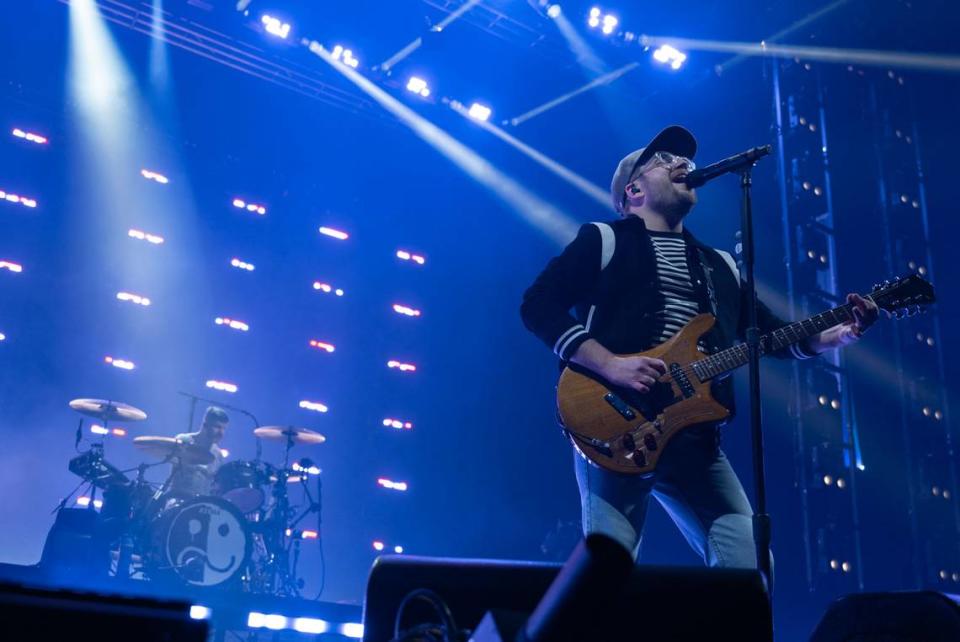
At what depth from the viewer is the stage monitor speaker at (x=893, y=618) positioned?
2006mm

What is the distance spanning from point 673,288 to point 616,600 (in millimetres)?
2248

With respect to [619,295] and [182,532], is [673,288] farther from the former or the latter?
[182,532]

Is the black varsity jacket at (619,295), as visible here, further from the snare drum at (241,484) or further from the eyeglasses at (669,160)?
the snare drum at (241,484)

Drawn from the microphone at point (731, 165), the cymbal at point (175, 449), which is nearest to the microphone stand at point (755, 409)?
the microphone at point (731, 165)

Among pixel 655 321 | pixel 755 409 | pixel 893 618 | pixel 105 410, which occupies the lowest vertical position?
pixel 893 618

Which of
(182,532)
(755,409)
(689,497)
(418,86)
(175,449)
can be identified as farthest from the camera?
(418,86)

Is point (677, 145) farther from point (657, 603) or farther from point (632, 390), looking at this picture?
point (657, 603)

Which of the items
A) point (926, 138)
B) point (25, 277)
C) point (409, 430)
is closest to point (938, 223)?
point (926, 138)

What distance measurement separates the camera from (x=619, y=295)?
11.3 feet

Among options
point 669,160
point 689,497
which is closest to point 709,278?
point 669,160

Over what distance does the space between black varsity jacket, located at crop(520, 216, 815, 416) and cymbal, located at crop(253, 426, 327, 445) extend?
22.0 feet

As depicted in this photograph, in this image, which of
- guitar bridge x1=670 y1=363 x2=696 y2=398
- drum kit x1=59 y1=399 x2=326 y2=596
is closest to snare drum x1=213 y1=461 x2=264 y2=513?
drum kit x1=59 y1=399 x2=326 y2=596

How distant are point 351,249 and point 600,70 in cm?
427

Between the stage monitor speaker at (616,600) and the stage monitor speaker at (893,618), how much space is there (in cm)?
85
